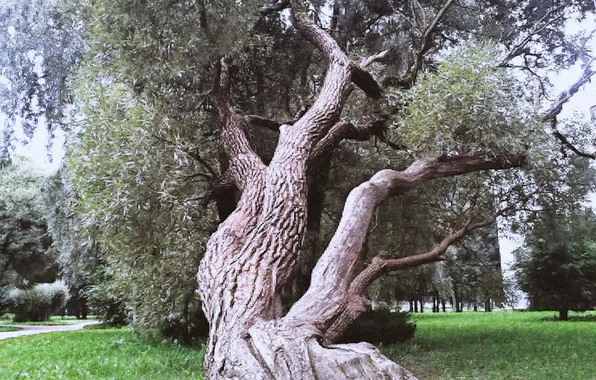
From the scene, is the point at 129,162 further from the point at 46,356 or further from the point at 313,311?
the point at 46,356

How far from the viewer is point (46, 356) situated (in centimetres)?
856

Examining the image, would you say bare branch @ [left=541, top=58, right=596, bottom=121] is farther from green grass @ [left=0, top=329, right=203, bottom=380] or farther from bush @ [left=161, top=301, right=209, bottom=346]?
bush @ [left=161, top=301, right=209, bottom=346]

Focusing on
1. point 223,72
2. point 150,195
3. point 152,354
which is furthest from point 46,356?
point 223,72

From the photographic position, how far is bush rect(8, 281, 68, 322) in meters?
25.1

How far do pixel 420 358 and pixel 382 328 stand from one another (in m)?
1.70

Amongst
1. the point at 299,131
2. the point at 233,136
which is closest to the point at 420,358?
the point at 299,131

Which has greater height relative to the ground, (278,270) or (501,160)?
(501,160)

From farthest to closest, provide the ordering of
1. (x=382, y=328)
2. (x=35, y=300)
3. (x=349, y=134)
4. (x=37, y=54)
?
(x=35, y=300)
(x=37, y=54)
(x=382, y=328)
(x=349, y=134)

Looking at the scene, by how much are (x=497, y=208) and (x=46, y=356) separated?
27.7 feet

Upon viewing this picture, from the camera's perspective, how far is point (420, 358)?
26.9 ft

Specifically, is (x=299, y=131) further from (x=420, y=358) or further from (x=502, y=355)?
(x=502, y=355)

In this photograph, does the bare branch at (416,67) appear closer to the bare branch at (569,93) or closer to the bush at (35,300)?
the bare branch at (569,93)

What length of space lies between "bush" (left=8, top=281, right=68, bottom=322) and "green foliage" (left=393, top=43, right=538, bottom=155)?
75.0 ft

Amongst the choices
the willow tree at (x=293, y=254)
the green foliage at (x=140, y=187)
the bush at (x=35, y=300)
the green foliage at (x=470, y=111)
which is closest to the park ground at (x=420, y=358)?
the green foliage at (x=140, y=187)
